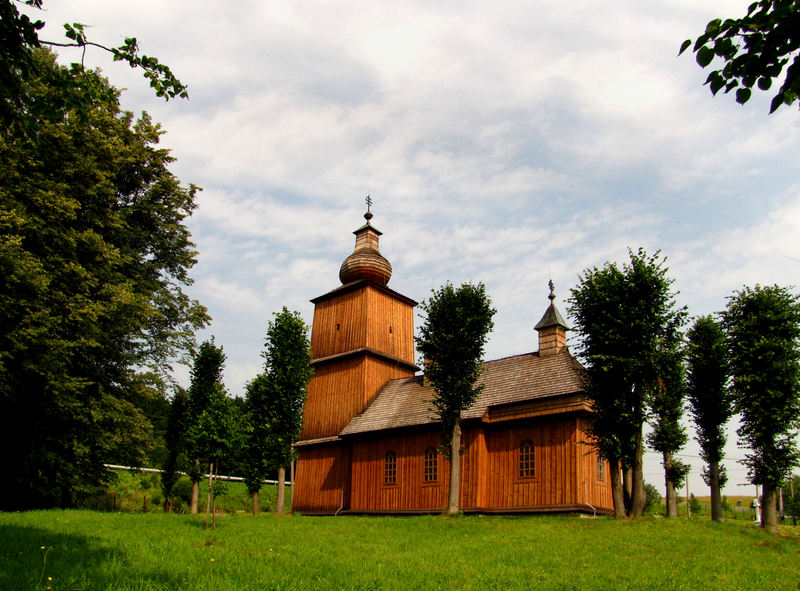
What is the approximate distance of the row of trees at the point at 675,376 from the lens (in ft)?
77.5

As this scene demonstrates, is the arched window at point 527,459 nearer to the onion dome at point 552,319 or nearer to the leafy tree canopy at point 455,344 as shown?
the leafy tree canopy at point 455,344

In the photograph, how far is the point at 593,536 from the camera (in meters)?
18.8

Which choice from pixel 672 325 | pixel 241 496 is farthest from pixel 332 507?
pixel 672 325

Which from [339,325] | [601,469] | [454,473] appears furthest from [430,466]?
[339,325]

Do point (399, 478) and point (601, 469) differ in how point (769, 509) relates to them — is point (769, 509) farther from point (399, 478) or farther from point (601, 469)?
point (399, 478)

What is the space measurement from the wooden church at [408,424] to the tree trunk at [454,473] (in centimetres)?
203

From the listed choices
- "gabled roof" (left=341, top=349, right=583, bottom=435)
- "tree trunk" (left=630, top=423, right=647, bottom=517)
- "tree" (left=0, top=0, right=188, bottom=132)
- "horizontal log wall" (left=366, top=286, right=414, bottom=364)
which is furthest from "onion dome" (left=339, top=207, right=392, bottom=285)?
"tree" (left=0, top=0, right=188, bottom=132)

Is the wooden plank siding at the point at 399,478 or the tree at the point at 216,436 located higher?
the tree at the point at 216,436

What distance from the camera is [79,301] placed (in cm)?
2305

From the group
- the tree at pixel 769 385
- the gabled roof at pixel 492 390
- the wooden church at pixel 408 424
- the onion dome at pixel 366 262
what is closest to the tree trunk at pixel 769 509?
the tree at pixel 769 385

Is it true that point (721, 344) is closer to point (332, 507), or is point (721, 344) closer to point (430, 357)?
point (430, 357)

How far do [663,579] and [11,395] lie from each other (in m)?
22.4

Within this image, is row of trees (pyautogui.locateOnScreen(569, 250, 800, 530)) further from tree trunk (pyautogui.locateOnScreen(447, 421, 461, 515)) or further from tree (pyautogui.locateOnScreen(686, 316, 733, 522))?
tree trunk (pyautogui.locateOnScreen(447, 421, 461, 515))

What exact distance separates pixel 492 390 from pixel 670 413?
8300 mm
